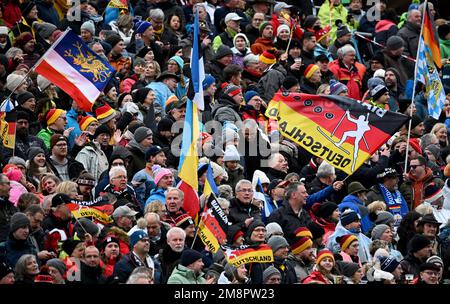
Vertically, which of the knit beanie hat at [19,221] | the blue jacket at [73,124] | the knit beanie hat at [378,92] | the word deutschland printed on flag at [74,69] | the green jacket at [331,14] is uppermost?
the word deutschland printed on flag at [74,69]

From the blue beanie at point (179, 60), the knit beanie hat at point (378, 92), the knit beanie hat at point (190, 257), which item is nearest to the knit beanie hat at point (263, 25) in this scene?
the blue beanie at point (179, 60)

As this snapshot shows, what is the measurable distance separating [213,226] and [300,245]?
1158 millimetres

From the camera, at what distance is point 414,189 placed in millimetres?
23172

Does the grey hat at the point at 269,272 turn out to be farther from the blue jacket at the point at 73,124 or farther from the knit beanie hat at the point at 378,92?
the knit beanie hat at the point at 378,92

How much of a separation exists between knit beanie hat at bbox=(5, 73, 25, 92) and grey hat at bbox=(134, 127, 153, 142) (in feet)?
5.21

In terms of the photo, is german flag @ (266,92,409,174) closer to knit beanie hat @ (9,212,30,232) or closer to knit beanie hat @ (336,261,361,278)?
knit beanie hat @ (336,261,361,278)

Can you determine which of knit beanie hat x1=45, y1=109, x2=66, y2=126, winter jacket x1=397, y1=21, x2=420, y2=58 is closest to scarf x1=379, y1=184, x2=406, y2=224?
knit beanie hat x1=45, y1=109, x2=66, y2=126

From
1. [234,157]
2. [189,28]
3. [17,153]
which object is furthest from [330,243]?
[189,28]

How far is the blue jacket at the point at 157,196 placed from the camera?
800 inches

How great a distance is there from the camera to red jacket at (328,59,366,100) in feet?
87.2

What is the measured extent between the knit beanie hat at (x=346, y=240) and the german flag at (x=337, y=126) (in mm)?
738

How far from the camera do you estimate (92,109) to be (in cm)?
2317

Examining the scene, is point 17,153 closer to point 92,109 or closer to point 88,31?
point 92,109

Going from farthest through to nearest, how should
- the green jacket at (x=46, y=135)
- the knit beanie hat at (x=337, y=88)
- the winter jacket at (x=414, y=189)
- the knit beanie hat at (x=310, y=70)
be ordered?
the knit beanie hat at (x=310, y=70) → the knit beanie hat at (x=337, y=88) → the winter jacket at (x=414, y=189) → the green jacket at (x=46, y=135)
